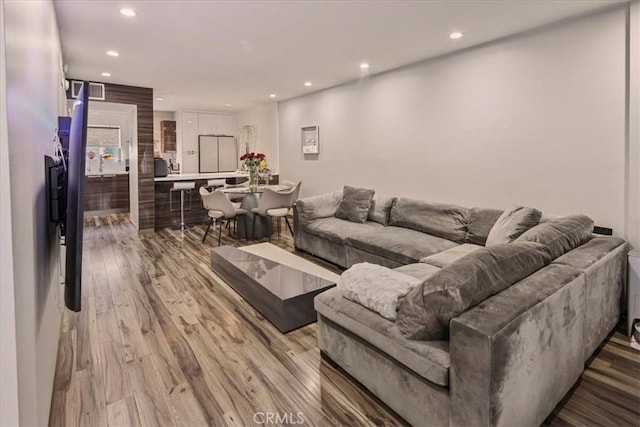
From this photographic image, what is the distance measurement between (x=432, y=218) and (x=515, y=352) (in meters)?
2.74

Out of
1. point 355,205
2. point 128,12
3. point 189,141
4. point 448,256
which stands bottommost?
point 448,256

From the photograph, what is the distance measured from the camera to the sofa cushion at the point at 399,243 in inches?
141

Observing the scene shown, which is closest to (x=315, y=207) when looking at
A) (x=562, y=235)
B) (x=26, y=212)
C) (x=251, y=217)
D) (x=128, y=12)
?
(x=251, y=217)

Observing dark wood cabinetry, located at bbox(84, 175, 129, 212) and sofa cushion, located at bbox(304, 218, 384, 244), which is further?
dark wood cabinetry, located at bbox(84, 175, 129, 212)

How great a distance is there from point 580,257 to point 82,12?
4.27 meters

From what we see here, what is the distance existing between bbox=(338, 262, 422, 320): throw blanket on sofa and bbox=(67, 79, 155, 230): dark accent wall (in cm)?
526

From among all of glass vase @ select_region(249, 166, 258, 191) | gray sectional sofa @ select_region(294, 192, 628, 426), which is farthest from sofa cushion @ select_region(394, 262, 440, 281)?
glass vase @ select_region(249, 166, 258, 191)

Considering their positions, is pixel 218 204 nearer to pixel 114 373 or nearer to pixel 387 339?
pixel 114 373

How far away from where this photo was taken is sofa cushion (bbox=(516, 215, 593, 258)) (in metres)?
2.32

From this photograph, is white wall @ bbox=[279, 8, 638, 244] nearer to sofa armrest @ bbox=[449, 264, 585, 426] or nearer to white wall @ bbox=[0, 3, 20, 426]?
sofa armrest @ bbox=[449, 264, 585, 426]

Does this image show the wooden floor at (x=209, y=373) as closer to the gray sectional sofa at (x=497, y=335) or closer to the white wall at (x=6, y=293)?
the gray sectional sofa at (x=497, y=335)

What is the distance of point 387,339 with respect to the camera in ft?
6.00

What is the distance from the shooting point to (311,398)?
206cm

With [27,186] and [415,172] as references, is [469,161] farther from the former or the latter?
[27,186]
